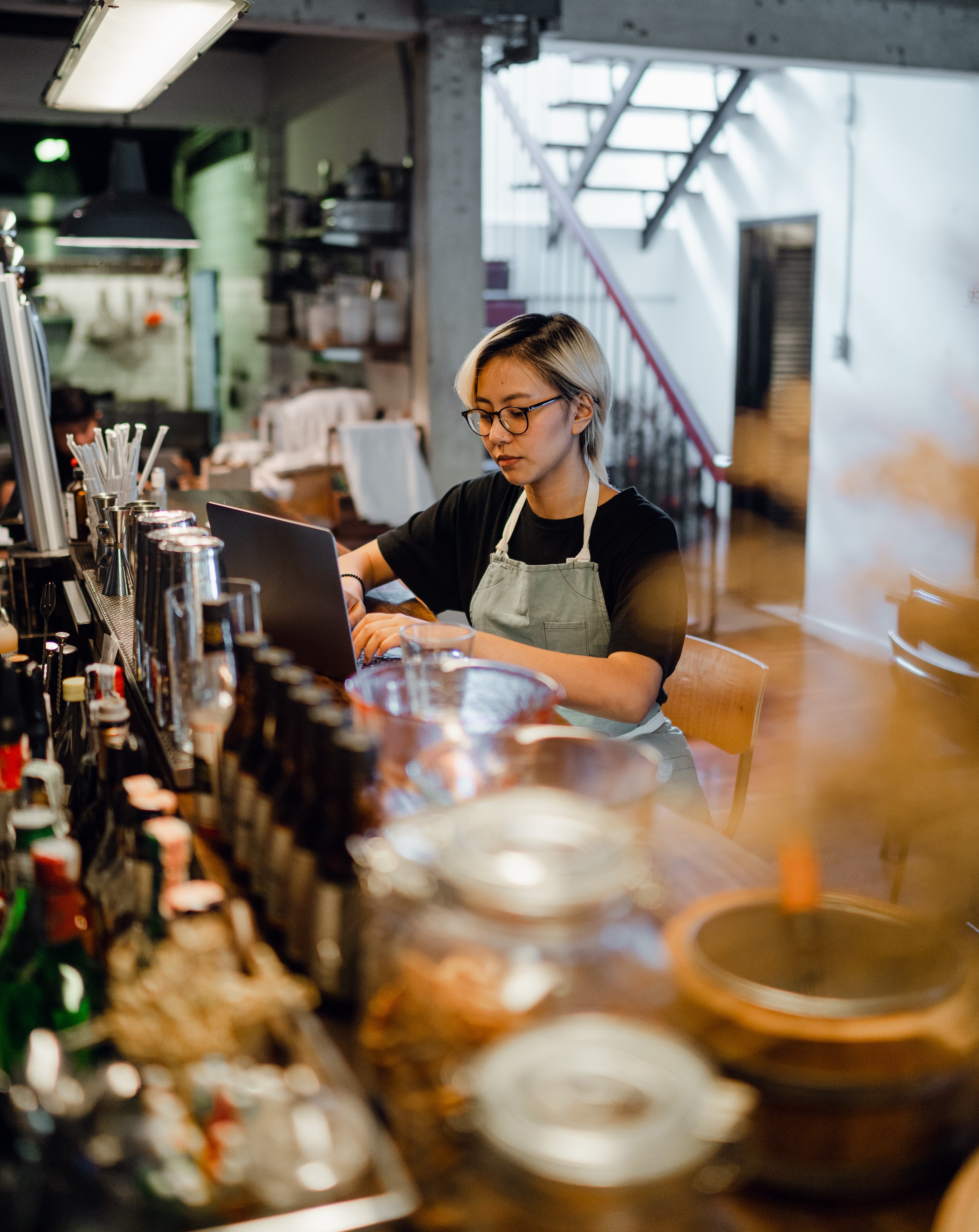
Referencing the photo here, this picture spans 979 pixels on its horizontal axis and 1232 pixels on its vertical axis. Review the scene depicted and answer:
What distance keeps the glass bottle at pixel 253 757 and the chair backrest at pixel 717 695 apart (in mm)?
1227

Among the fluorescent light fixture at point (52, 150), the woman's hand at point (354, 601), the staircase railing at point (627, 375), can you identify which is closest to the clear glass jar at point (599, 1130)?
the woman's hand at point (354, 601)

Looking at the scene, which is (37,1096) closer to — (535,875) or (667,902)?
(535,875)

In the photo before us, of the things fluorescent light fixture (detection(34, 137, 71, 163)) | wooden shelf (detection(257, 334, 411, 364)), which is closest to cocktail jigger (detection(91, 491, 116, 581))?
wooden shelf (detection(257, 334, 411, 364))

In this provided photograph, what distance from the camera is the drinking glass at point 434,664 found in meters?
1.32

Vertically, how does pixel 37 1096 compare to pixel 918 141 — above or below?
below

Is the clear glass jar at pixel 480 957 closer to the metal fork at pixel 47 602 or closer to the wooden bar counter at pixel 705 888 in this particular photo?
the wooden bar counter at pixel 705 888

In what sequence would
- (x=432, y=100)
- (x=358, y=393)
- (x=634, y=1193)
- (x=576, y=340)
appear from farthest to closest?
(x=358, y=393)
(x=432, y=100)
(x=576, y=340)
(x=634, y=1193)

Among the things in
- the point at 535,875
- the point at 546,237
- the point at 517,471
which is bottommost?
the point at 535,875

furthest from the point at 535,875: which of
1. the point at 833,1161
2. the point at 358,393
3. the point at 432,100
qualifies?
the point at 358,393

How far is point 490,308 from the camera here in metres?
7.24

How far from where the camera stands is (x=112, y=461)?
2.44 metres

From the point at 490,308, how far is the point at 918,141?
267 cm

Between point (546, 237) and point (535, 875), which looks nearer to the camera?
point (535, 875)

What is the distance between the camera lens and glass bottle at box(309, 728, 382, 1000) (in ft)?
2.78
